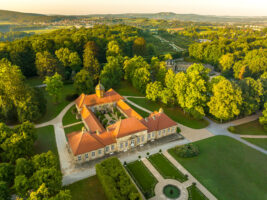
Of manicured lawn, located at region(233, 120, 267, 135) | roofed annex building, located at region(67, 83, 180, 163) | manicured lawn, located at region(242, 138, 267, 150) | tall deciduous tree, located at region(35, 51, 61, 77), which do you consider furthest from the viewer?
tall deciduous tree, located at region(35, 51, 61, 77)

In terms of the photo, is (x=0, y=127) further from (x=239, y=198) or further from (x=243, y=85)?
(x=243, y=85)

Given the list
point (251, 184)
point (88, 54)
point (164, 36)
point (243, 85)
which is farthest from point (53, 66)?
point (164, 36)

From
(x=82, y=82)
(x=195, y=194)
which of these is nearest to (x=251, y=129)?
(x=195, y=194)

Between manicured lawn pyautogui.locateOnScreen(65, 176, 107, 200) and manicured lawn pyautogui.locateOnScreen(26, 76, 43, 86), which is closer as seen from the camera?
manicured lawn pyautogui.locateOnScreen(65, 176, 107, 200)

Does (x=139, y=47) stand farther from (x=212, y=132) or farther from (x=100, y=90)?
(x=212, y=132)

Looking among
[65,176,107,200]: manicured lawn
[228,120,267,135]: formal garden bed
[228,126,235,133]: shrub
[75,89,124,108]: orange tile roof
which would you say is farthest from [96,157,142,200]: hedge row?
[228,120,267,135]: formal garden bed

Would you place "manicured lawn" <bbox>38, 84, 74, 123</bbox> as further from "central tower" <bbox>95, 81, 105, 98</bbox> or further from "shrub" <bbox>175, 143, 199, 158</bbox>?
"shrub" <bbox>175, 143, 199, 158</bbox>

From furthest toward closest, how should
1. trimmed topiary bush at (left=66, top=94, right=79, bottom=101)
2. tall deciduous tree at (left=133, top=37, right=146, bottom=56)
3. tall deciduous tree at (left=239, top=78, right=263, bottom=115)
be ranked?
1. tall deciduous tree at (left=133, top=37, right=146, bottom=56)
2. trimmed topiary bush at (left=66, top=94, right=79, bottom=101)
3. tall deciduous tree at (left=239, top=78, right=263, bottom=115)
